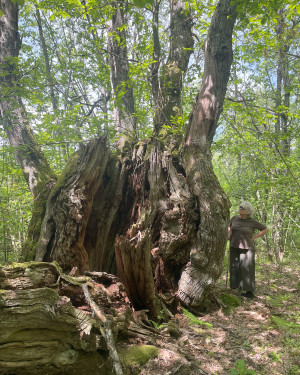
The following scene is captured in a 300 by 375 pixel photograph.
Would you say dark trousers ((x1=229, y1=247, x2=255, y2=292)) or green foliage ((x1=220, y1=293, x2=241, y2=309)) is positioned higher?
dark trousers ((x1=229, y1=247, x2=255, y2=292))

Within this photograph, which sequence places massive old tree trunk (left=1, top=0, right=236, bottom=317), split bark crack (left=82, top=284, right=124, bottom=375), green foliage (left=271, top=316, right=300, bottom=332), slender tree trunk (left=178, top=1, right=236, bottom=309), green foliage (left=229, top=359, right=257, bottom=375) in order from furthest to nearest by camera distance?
slender tree trunk (left=178, top=1, right=236, bottom=309), massive old tree trunk (left=1, top=0, right=236, bottom=317), green foliage (left=271, top=316, right=300, bottom=332), green foliage (left=229, top=359, right=257, bottom=375), split bark crack (left=82, top=284, right=124, bottom=375)

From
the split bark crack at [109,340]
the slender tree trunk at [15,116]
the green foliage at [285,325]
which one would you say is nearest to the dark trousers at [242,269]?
the green foliage at [285,325]

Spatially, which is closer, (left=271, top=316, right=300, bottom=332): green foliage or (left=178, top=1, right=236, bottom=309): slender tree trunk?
(left=271, top=316, right=300, bottom=332): green foliage

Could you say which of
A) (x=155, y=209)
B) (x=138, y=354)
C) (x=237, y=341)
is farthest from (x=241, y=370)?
(x=155, y=209)

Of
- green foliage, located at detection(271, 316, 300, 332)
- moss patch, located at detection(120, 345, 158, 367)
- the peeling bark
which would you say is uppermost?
the peeling bark

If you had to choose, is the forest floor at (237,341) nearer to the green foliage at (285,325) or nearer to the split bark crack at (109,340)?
the green foliage at (285,325)

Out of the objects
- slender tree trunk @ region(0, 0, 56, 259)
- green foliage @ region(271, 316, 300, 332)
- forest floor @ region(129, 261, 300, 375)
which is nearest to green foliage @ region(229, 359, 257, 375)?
forest floor @ region(129, 261, 300, 375)

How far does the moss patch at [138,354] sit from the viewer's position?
2566 mm

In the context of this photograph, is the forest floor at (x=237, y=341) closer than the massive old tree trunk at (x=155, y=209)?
Yes

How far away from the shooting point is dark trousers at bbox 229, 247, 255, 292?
546 cm

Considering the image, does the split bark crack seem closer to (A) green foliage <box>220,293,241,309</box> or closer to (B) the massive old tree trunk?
(B) the massive old tree trunk

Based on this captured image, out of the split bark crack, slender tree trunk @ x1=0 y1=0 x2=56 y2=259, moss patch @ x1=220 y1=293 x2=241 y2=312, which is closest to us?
the split bark crack

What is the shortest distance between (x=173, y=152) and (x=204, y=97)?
1.35m

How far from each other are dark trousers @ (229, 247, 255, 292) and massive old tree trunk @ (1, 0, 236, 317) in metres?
1.15
